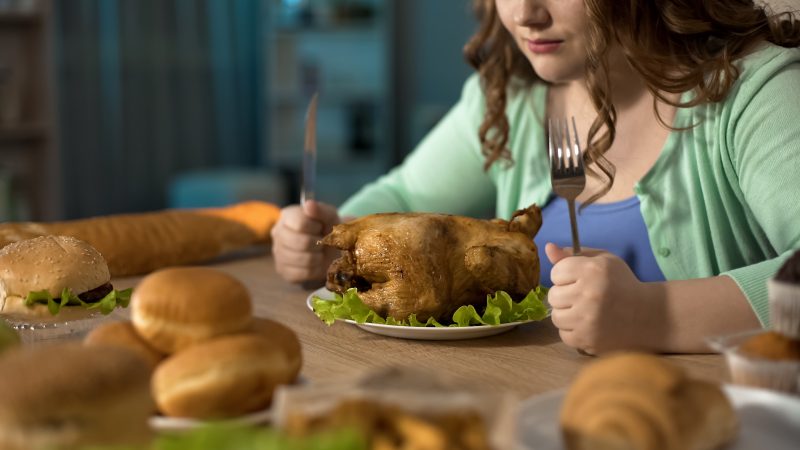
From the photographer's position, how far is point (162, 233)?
5.42ft

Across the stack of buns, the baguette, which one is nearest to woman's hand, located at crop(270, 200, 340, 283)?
the baguette

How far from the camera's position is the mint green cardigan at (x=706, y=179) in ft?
4.35

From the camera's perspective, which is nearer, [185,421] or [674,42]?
[185,421]

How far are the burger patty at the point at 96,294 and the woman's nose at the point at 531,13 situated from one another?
2.38 ft

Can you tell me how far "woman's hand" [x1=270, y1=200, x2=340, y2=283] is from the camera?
1484 mm

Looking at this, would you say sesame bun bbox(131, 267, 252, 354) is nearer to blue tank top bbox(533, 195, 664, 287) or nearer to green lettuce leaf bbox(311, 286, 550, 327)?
green lettuce leaf bbox(311, 286, 550, 327)

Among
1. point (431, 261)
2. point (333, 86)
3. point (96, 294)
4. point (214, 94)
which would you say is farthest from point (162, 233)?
point (333, 86)

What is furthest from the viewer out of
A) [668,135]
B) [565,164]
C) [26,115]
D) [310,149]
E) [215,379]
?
[26,115]

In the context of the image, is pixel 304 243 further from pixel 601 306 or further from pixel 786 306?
pixel 786 306

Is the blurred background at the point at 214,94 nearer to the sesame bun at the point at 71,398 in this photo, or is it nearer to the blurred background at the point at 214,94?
the blurred background at the point at 214,94

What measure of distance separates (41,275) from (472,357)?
497 millimetres

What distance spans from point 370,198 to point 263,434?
1.37 metres

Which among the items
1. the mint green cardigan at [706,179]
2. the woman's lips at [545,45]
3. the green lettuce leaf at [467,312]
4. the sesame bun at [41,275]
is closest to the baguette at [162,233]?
the mint green cardigan at [706,179]

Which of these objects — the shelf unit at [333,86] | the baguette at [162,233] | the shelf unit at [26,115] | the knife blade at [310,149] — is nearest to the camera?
the knife blade at [310,149]
